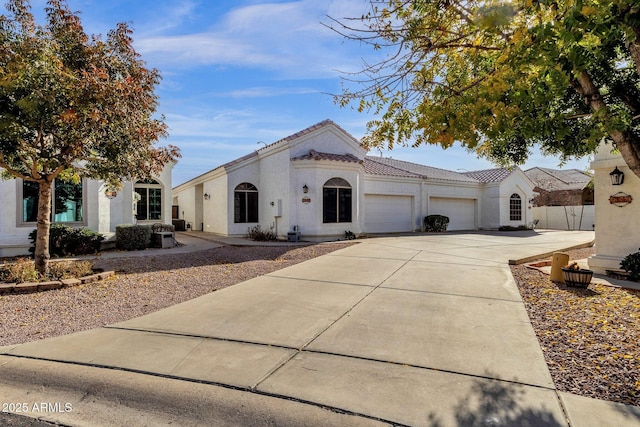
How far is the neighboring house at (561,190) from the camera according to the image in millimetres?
31188

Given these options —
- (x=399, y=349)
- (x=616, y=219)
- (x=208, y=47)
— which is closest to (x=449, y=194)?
(x=616, y=219)

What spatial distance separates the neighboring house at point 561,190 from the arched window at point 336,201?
19.3 meters

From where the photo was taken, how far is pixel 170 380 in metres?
3.52

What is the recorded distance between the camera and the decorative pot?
721 centimetres

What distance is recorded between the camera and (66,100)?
7043 mm

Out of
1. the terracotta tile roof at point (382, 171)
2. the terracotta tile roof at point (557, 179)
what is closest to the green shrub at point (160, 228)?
the terracotta tile roof at point (382, 171)

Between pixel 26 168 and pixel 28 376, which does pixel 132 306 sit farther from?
pixel 26 168

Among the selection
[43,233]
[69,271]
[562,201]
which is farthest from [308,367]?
[562,201]

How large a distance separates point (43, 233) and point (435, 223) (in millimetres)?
19295

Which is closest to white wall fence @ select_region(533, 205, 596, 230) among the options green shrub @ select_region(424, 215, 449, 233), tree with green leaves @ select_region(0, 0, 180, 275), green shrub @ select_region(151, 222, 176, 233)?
green shrub @ select_region(424, 215, 449, 233)

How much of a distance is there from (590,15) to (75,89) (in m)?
8.10

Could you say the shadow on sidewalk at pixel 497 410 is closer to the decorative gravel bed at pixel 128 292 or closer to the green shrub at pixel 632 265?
the decorative gravel bed at pixel 128 292

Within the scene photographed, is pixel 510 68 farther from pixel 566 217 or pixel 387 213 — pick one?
pixel 566 217

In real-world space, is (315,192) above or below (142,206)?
above
